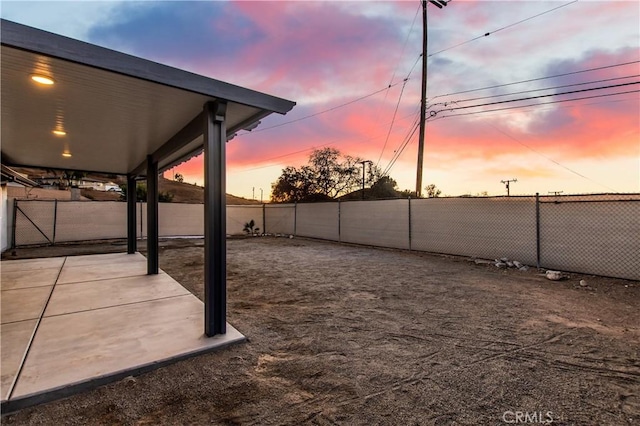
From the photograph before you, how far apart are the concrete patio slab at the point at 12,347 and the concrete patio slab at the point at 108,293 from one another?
33 centimetres

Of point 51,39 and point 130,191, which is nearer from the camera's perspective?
point 51,39

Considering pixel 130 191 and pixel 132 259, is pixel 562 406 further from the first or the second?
pixel 130 191

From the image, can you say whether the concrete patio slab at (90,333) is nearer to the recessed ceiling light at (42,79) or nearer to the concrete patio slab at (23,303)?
the concrete patio slab at (23,303)

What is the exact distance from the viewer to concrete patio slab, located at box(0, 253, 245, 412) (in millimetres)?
2045

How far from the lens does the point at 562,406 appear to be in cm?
182

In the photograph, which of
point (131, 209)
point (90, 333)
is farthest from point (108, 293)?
point (131, 209)

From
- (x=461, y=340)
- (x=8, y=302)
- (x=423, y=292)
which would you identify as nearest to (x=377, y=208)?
(x=423, y=292)

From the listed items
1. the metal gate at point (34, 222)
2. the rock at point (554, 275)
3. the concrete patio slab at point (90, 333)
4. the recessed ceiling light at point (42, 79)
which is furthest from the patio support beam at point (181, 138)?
the metal gate at point (34, 222)

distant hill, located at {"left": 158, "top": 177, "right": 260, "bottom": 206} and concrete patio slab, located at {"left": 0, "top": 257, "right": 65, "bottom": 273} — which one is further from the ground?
distant hill, located at {"left": 158, "top": 177, "right": 260, "bottom": 206}

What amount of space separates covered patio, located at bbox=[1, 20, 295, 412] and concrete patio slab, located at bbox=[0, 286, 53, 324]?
14mm

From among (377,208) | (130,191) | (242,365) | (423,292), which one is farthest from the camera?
(377,208)

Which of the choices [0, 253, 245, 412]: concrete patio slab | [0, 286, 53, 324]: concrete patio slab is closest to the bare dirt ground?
[0, 253, 245, 412]: concrete patio slab

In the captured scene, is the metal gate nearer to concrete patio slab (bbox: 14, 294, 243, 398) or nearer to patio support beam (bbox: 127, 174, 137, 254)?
patio support beam (bbox: 127, 174, 137, 254)

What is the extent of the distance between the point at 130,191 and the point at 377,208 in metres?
7.37
